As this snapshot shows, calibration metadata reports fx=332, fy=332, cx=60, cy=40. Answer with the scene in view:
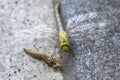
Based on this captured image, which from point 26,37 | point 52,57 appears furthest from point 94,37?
point 26,37

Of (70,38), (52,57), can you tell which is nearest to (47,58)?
(52,57)

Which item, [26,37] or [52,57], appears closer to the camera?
[52,57]

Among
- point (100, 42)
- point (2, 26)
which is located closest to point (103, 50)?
point (100, 42)

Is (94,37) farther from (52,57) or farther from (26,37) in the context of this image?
(26,37)
